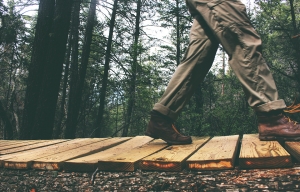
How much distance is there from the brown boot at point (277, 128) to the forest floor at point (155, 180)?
683 millimetres

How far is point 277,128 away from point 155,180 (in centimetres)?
107

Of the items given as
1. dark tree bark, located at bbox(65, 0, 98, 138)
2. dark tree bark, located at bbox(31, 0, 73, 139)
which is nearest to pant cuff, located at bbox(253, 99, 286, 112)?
dark tree bark, located at bbox(31, 0, 73, 139)

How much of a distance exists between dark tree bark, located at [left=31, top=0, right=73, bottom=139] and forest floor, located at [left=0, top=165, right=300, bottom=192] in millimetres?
3185

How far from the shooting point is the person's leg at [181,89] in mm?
2398

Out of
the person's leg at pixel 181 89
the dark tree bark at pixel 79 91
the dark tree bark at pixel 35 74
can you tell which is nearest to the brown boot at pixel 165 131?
the person's leg at pixel 181 89

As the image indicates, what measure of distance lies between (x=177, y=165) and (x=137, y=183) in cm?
28

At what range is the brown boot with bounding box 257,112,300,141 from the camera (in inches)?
77.6

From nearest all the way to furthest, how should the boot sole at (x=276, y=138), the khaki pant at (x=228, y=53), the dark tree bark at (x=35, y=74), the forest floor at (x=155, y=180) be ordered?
the forest floor at (x=155, y=180)
the boot sole at (x=276, y=138)
the khaki pant at (x=228, y=53)
the dark tree bark at (x=35, y=74)

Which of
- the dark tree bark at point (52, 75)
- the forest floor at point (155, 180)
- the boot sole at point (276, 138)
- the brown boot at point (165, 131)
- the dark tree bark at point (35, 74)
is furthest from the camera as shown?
the dark tree bark at point (35, 74)

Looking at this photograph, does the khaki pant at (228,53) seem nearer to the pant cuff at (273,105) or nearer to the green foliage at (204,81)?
the pant cuff at (273,105)

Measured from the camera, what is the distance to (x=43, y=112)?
509 cm

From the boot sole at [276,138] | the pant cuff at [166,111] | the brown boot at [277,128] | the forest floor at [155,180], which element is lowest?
the forest floor at [155,180]

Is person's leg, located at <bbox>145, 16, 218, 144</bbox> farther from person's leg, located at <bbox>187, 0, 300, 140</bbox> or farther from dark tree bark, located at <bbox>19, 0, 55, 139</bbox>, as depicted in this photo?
dark tree bark, located at <bbox>19, 0, 55, 139</bbox>

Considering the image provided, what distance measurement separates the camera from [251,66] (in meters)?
2.12
